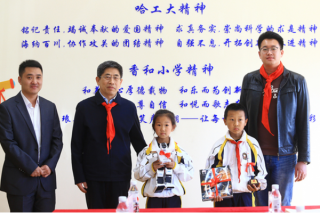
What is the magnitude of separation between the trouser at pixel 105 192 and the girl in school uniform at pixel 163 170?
0.57 ft

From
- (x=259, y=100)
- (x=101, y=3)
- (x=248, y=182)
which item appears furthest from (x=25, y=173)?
(x=101, y=3)

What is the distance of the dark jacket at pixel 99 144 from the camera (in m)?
1.91

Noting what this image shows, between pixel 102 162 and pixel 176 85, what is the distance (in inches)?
56.0

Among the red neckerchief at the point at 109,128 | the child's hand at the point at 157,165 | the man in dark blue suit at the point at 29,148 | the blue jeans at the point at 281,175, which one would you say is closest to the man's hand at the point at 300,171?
the blue jeans at the point at 281,175

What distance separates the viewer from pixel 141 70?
304cm

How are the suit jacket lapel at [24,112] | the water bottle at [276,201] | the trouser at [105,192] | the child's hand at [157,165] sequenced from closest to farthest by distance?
the water bottle at [276,201] < the child's hand at [157,165] < the trouser at [105,192] < the suit jacket lapel at [24,112]

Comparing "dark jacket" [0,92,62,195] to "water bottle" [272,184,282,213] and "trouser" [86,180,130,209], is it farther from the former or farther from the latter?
"water bottle" [272,184,282,213]

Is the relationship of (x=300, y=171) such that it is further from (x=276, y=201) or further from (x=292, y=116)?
(x=276, y=201)

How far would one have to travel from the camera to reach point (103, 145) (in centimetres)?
193

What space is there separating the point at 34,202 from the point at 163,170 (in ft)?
3.34

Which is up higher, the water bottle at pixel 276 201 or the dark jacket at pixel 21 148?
the dark jacket at pixel 21 148

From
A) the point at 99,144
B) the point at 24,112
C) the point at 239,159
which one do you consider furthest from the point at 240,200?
the point at 24,112

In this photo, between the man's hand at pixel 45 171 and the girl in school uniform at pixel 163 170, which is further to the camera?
the man's hand at pixel 45 171

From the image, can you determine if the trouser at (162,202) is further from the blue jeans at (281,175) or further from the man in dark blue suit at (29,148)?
the man in dark blue suit at (29,148)
